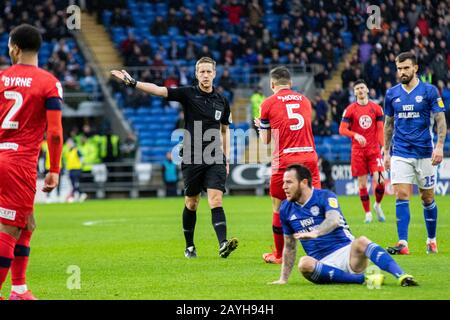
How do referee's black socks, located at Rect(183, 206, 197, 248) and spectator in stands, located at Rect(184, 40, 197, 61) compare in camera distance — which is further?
spectator in stands, located at Rect(184, 40, 197, 61)

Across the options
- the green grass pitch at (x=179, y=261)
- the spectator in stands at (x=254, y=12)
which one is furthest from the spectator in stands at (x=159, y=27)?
the green grass pitch at (x=179, y=261)

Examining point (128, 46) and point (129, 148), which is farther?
point (128, 46)

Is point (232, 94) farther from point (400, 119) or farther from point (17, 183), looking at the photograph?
point (17, 183)

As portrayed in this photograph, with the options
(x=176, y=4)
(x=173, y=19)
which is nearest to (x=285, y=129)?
(x=173, y=19)

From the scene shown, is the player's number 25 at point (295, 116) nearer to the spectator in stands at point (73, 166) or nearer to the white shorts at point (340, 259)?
the white shorts at point (340, 259)

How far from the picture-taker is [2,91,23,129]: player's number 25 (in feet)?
27.9

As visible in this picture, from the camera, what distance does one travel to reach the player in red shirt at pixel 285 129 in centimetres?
1223

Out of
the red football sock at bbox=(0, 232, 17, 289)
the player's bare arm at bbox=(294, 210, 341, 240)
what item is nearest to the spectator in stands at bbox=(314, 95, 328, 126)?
the player's bare arm at bbox=(294, 210, 341, 240)

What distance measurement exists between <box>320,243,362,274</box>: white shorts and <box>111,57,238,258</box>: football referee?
10.9ft

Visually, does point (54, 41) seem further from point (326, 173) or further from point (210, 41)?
point (326, 173)

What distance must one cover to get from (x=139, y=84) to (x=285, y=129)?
1910mm

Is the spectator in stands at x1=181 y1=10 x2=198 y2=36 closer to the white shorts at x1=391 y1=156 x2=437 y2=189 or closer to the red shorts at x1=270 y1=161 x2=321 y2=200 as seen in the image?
the white shorts at x1=391 y1=156 x2=437 y2=189

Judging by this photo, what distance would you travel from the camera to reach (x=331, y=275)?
31.7ft

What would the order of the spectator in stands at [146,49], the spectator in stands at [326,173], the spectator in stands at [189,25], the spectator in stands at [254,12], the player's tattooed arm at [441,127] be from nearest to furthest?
the player's tattooed arm at [441,127] < the spectator in stands at [326,173] < the spectator in stands at [146,49] < the spectator in stands at [189,25] < the spectator in stands at [254,12]
